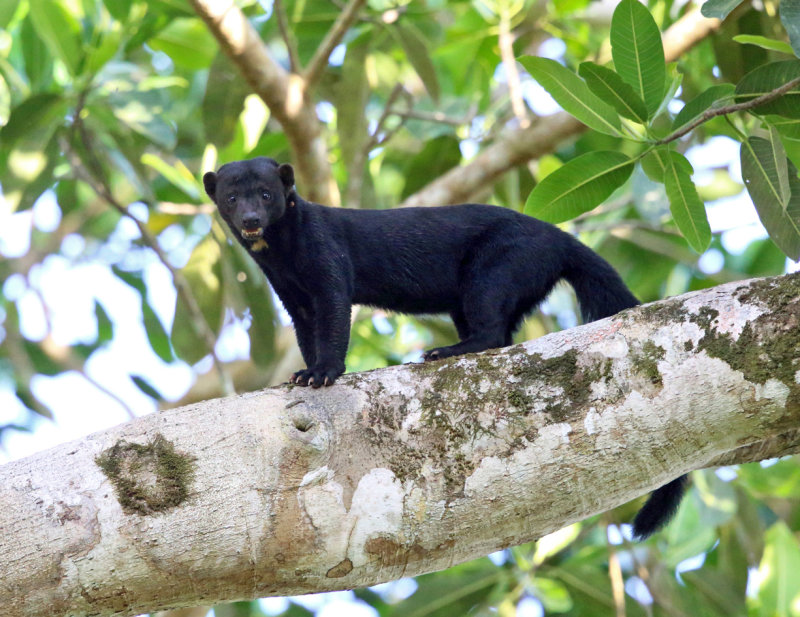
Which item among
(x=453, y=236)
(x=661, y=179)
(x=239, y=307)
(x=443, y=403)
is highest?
(x=239, y=307)

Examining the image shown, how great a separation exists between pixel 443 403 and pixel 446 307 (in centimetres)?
175

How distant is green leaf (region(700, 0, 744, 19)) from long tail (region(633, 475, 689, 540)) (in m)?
1.78

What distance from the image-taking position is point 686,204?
3359mm

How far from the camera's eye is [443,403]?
2844mm

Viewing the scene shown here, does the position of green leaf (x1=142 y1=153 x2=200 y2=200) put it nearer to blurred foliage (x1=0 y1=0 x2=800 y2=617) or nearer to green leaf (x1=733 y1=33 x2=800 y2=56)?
blurred foliage (x1=0 y1=0 x2=800 y2=617)

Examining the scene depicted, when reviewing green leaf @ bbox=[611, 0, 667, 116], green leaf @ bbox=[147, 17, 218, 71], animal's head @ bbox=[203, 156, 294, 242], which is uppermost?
green leaf @ bbox=[147, 17, 218, 71]

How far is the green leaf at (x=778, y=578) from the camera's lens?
4902 mm

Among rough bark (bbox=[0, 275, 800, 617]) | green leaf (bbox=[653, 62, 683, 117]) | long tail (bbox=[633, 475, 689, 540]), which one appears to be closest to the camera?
rough bark (bbox=[0, 275, 800, 617])

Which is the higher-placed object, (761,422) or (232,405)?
(232,405)

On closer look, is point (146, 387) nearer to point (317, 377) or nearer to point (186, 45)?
point (186, 45)

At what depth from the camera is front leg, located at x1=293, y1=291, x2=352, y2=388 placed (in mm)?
3715

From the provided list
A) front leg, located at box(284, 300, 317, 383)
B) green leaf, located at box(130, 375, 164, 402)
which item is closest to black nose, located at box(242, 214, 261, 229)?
front leg, located at box(284, 300, 317, 383)

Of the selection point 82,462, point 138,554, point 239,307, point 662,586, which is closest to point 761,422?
point 138,554

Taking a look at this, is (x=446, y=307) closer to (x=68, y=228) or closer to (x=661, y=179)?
(x=661, y=179)
